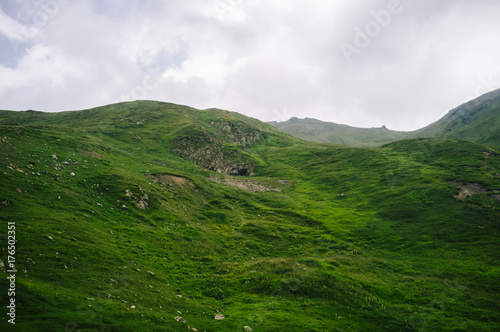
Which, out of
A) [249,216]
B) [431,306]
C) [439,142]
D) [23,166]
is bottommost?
[431,306]

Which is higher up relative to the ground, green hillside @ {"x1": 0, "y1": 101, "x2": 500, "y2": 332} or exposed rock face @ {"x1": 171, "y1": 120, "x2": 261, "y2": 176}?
exposed rock face @ {"x1": 171, "y1": 120, "x2": 261, "y2": 176}

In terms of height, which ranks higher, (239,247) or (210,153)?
(210,153)

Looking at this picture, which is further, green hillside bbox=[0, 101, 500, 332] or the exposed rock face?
the exposed rock face

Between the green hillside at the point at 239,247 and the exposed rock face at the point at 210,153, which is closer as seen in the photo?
the green hillside at the point at 239,247

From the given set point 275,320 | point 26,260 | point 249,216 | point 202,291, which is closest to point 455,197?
point 249,216

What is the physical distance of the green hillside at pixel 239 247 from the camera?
835 inches

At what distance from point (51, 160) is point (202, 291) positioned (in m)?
36.1

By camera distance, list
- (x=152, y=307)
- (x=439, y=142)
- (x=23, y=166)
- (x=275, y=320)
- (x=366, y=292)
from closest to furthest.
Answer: (x=152, y=307) < (x=275, y=320) < (x=366, y=292) < (x=23, y=166) < (x=439, y=142)

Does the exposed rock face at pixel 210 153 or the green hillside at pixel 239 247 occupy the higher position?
the exposed rock face at pixel 210 153

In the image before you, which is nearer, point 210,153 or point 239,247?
point 239,247

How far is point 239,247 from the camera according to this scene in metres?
Answer: 44.3

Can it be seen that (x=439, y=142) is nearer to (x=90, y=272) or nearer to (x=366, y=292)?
(x=366, y=292)

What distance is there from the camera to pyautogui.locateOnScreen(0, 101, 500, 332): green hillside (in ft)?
69.6

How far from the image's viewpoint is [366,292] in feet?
101
